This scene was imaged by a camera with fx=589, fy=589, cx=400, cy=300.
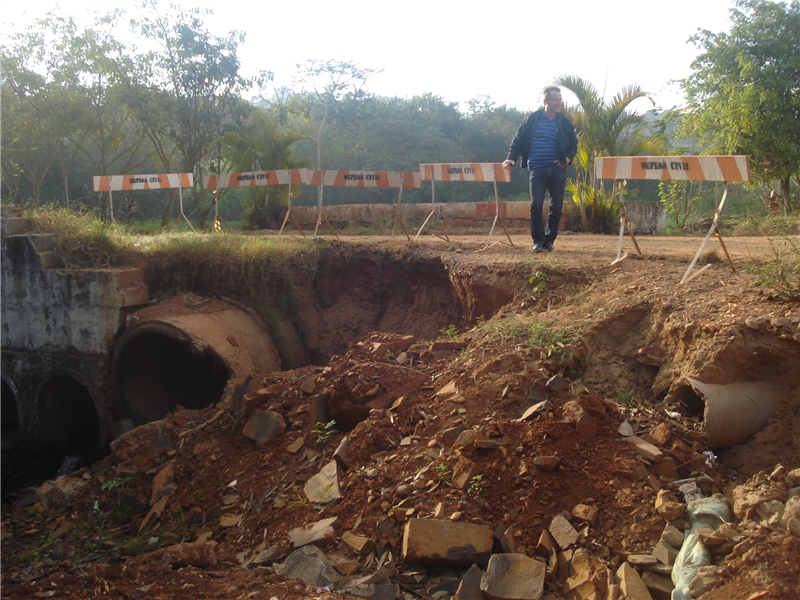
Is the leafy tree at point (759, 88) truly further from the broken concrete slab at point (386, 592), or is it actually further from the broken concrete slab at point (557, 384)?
the broken concrete slab at point (386, 592)

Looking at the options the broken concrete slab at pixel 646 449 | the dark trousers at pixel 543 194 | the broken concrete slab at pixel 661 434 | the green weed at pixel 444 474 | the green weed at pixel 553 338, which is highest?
the dark trousers at pixel 543 194

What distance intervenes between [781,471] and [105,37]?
784 inches

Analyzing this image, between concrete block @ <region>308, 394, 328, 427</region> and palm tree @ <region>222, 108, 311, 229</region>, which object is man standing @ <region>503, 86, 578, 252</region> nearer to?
concrete block @ <region>308, 394, 328, 427</region>

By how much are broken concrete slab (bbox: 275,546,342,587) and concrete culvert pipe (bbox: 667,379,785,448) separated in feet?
8.19

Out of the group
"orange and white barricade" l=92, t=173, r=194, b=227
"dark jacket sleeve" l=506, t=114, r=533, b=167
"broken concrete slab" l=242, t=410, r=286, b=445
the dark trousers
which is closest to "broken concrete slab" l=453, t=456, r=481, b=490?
"broken concrete slab" l=242, t=410, r=286, b=445

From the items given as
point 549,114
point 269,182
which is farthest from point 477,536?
point 269,182

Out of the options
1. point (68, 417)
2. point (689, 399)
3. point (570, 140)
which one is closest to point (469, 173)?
point (570, 140)

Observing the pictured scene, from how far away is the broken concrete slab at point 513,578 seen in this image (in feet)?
9.61

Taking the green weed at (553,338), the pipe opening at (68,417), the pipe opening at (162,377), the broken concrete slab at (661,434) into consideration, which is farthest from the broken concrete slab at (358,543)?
the pipe opening at (68,417)

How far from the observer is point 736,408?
3773 mm

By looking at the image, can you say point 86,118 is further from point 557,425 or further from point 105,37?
point 557,425

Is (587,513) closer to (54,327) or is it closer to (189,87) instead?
(54,327)

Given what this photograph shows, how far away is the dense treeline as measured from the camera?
12414 millimetres

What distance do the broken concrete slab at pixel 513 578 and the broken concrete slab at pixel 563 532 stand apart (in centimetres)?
17
